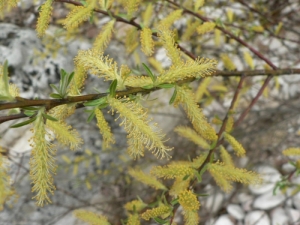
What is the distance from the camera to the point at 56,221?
1933 mm

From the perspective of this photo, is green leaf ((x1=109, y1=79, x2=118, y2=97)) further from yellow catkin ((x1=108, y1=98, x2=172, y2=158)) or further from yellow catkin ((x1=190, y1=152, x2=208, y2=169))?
yellow catkin ((x1=190, y1=152, x2=208, y2=169))

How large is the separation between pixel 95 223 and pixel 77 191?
1.15 metres

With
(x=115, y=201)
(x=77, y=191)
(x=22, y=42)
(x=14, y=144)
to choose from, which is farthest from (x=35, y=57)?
(x=115, y=201)

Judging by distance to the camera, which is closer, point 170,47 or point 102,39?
point 170,47

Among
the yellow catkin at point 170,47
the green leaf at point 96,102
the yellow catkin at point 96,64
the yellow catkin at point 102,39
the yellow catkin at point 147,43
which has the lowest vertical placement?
the yellow catkin at point 102,39

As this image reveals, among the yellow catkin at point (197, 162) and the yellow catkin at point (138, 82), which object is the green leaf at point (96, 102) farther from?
the yellow catkin at point (197, 162)

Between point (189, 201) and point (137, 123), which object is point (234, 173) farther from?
point (137, 123)

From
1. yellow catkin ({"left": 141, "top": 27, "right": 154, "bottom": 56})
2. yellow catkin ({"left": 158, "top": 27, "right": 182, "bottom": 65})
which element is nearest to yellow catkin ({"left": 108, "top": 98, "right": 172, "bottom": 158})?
yellow catkin ({"left": 158, "top": 27, "right": 182, "bottom": 65})

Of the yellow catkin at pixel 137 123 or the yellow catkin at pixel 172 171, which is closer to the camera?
the yellow catkin at pixel 137 123

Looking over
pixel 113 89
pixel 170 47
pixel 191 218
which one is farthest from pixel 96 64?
pixel 191 218

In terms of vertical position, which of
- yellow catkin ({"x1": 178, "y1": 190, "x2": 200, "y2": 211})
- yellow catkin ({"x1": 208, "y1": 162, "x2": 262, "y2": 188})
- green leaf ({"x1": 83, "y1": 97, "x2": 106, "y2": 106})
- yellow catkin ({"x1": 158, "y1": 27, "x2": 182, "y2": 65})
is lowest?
yellow catkin ({"x1": 178, "y1": 190, "x2": 200, "y2": 211})

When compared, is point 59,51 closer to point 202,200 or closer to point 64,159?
point 64,159

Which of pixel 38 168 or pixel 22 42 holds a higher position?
pixel 38 168

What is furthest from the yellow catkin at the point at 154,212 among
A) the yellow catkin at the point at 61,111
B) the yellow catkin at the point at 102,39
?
the yellow catkin at the point at 102,39
